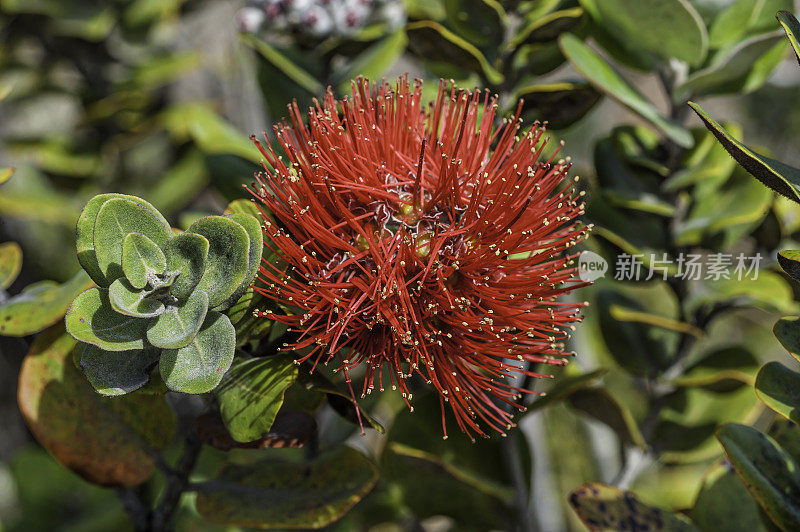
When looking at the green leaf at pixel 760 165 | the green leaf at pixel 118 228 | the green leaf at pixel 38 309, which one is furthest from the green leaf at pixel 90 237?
the green leaf at pixel 760 165

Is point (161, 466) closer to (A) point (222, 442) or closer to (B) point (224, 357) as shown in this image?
(A) point (222, 442)

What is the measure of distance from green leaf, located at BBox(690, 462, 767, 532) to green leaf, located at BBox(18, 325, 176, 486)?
656 millimetres

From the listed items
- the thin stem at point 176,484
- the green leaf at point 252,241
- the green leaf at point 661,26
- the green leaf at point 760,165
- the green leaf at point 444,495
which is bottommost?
the green leaf at point 444,495

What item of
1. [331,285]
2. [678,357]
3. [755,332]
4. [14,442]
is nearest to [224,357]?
[331,285]

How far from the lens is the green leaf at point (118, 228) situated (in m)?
0.66

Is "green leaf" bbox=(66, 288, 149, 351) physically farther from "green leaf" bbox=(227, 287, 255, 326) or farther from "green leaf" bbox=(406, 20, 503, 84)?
"green leaf" bbox=(406, 20, 503, 84)

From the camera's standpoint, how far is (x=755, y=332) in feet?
7.90

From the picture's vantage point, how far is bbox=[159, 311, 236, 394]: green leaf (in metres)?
0.64

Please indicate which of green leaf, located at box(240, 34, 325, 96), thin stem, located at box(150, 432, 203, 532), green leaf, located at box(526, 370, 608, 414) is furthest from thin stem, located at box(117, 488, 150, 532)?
green leaf, located at box(240, 34, 325, 96)

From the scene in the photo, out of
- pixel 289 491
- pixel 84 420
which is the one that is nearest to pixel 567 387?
pixel 289 491

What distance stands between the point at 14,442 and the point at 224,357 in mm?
1681

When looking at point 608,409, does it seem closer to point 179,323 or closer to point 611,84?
point 611,84

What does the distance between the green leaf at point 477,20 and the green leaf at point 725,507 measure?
63 cm

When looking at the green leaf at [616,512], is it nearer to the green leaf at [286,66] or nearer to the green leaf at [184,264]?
the green leaf at [184,264]
